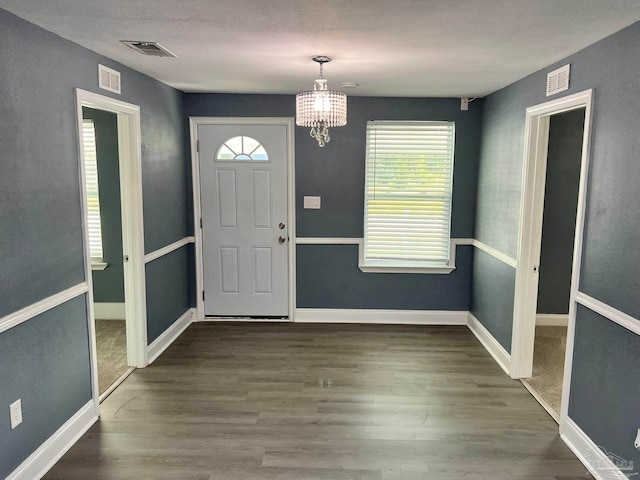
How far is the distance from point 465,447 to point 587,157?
187cm

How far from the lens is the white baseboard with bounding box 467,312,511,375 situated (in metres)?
3.79

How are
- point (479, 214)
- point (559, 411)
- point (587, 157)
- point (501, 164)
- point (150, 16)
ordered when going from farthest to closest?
point (479, 214), point (501, 164), point (559, 411), point (587, 157), point (150, 16)

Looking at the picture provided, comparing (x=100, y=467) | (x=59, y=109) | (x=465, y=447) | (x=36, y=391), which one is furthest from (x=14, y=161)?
(x=465, y=447)

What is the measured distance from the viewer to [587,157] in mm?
2639

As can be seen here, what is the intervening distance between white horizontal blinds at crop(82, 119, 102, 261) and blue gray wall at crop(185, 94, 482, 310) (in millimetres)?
1065

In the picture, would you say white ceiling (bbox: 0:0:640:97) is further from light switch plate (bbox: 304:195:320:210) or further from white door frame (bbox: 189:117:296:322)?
light switch plate (bbox: 304:195:320:210)

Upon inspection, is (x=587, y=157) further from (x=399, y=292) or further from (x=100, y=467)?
(x=100, y=467)

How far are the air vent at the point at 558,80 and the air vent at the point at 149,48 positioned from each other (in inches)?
98.4

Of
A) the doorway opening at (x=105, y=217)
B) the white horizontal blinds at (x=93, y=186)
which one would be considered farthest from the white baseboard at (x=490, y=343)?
the white horizontal blinds at (x=93, y=186)

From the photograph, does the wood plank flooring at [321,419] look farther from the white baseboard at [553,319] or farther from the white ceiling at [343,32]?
the white ceiling at [343,32]

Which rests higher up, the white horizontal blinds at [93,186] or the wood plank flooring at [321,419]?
the white horizontal blinds at [93,186]

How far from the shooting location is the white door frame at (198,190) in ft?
15.3

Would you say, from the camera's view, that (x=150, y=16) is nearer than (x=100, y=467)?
Yes

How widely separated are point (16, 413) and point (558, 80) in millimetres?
3695
